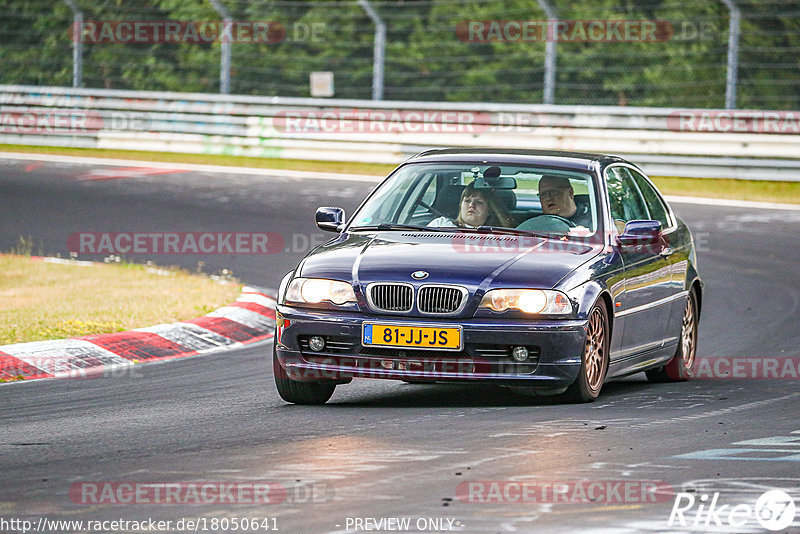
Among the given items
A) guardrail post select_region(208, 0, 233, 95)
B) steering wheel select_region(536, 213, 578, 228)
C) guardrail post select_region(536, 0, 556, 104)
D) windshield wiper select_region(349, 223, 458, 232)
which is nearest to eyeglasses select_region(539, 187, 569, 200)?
steering wheel select_region(536, 213, 578, 228)

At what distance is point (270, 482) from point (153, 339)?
4691 mm

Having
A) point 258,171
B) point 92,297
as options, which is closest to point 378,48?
point 258,171

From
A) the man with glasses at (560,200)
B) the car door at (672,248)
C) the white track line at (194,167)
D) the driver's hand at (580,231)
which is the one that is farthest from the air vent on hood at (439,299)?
the white track line at (194,167)

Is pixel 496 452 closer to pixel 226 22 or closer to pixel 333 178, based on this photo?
pixel 333 178

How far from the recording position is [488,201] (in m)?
9.15

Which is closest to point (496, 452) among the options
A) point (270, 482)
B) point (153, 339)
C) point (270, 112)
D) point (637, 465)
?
point (637, 465)

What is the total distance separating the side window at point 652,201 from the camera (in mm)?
10018

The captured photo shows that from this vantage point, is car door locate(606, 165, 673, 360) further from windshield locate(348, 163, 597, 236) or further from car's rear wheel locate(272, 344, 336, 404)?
car's rear wheel locate(272, 344, 336, 404)

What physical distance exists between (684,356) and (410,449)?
A: 3.62m

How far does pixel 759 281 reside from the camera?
1409 cm

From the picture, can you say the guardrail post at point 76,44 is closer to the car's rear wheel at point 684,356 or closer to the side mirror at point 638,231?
the car's rear wheel at point 684,356

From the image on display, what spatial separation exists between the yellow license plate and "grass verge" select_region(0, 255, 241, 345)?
310cm

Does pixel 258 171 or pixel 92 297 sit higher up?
pixel 258 171

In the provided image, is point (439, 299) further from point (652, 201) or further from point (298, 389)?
point (652, 201)
